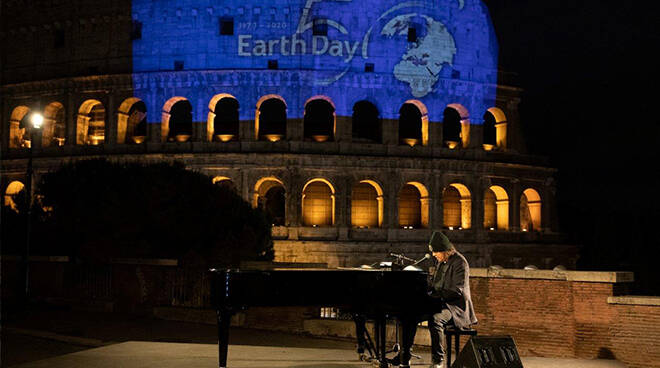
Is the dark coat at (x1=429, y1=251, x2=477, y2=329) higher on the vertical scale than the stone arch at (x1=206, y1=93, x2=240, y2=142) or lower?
lower

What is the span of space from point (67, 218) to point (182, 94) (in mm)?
12005

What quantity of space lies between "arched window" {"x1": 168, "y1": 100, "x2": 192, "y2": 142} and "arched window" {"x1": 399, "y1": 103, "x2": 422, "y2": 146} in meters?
12.0

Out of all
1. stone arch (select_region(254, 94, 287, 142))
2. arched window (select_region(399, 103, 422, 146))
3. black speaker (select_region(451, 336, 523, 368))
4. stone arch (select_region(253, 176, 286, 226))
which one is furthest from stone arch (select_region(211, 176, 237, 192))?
black speaker (select_region(451, 336, 523, 368))

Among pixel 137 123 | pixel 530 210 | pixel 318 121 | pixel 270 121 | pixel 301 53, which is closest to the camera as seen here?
pixel 301 53

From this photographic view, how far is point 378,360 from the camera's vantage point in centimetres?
1009

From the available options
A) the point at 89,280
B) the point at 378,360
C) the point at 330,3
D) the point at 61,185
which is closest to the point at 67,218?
the point at 61,185

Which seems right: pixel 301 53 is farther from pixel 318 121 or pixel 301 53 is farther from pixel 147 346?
pixel 147 346

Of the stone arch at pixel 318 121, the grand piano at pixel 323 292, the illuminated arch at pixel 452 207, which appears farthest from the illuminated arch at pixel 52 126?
the grand piano at pixel 323 292

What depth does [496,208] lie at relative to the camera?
40750 mm

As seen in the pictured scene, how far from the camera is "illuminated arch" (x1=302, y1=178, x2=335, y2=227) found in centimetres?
3797

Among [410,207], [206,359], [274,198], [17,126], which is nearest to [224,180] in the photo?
[274,198]

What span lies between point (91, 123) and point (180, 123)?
606cm

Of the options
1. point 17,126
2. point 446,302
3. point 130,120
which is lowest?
point 446,302

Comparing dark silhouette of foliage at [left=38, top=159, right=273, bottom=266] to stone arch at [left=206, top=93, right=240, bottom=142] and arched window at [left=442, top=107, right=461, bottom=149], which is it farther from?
arched window at [left=442, top=107, right=461, bottom=149]
